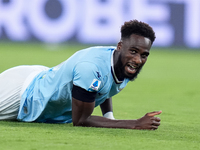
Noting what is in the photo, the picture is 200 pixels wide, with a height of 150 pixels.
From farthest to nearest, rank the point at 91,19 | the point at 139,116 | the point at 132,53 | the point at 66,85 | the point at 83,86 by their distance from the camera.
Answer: the point at 91,19 → the point at 139,116 → the point at 66,85 → the point at 132,53 → the point at 83,86

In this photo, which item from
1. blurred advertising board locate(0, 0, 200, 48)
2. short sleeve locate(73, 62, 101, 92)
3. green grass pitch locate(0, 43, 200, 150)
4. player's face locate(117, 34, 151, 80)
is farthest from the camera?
blurred advertising board locate(0, 0, 200, 48)

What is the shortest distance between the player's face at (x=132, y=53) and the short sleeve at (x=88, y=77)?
1.02ft

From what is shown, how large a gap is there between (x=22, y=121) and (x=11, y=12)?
12631mm

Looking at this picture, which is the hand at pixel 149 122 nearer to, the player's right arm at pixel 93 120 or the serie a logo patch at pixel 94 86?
the player's right arm at pixel 93 120

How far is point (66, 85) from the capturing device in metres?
4.90

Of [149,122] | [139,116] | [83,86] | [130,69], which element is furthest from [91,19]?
[83,86]

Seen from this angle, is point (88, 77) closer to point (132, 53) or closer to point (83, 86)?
point (83, 86)

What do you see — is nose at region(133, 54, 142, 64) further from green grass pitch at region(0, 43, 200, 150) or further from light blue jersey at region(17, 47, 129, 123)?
green grass pitch at region(0, 43, 200, 150)

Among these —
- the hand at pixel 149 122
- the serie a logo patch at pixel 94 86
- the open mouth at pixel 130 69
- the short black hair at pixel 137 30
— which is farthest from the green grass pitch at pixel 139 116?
the short black hair at pixel 137 30

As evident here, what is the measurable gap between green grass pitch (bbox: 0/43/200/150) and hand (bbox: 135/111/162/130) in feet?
0.26

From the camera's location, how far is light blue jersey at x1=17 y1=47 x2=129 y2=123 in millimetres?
4645

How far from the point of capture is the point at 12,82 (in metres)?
→ 5.50

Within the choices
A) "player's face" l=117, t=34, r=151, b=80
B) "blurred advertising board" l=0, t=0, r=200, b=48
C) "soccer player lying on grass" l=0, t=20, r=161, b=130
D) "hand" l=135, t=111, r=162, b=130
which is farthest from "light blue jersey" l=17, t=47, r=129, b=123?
"blurred advertising board" l=0, t=0, r=200, b=48

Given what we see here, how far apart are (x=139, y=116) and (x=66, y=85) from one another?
1.76 m
